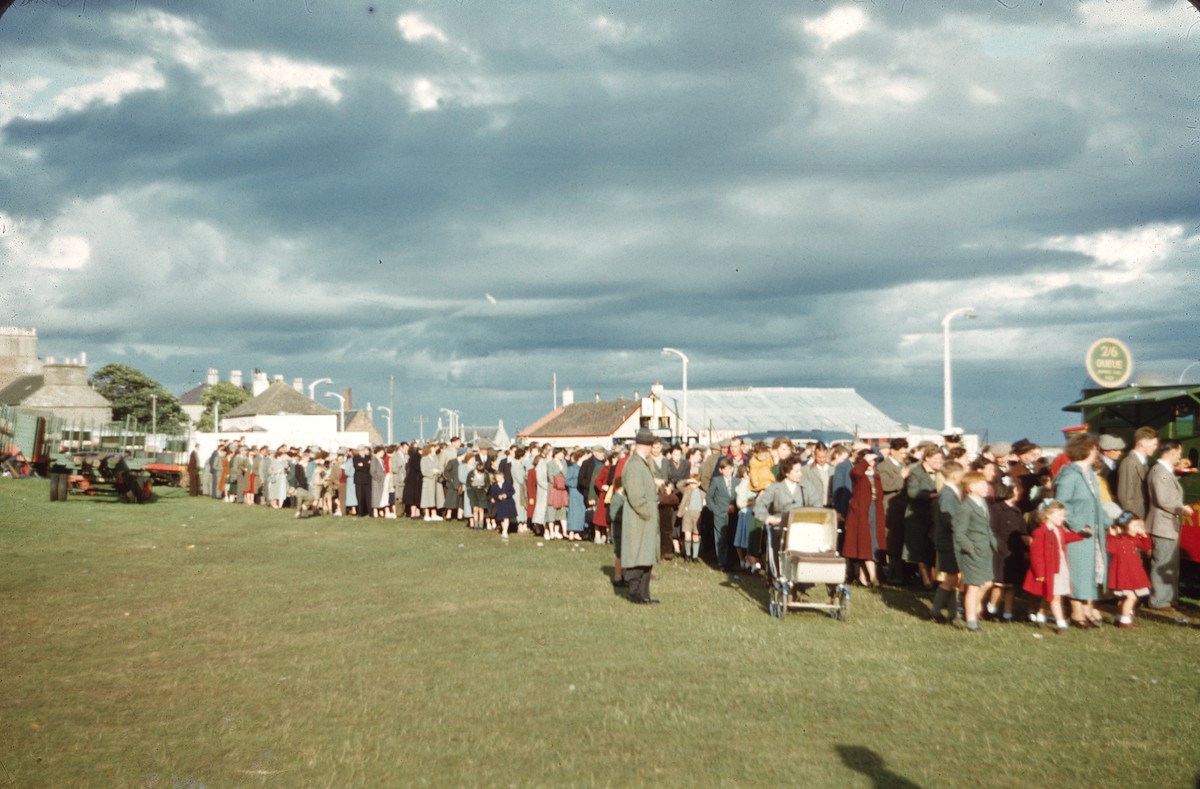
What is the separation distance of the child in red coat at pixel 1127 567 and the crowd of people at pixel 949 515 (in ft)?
0.05

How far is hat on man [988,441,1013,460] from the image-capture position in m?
14.0

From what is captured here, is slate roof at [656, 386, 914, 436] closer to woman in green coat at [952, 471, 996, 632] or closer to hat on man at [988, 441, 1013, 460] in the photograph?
hat on man at [988, 441, 1013, 460]

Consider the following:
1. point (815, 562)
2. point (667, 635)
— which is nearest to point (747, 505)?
point (815, 562)

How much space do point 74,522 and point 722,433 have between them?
60.5 m

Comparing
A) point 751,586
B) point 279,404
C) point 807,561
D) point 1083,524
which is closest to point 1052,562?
point 1083,524

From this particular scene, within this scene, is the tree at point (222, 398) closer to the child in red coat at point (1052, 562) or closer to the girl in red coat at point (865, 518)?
the girl in red coat at point (865, 518)

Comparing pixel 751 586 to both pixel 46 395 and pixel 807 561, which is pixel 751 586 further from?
pixel 46 395

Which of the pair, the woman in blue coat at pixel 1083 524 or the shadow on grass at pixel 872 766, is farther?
the woman in blue coat at pixel 1083 524

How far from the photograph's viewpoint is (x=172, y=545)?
20469 mm

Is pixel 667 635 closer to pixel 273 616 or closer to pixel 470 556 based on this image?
pixel 273 616

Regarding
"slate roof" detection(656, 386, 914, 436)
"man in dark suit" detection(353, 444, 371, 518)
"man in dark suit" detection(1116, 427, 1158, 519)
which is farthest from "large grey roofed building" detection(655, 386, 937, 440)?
"man in dark suit" detection(1116, 427, 1158, 519)

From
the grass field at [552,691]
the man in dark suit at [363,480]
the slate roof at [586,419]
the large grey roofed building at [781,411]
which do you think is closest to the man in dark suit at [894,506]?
the grass field at [552,691]

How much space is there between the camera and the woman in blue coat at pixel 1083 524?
36.2 feet

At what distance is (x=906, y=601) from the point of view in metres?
13.4
